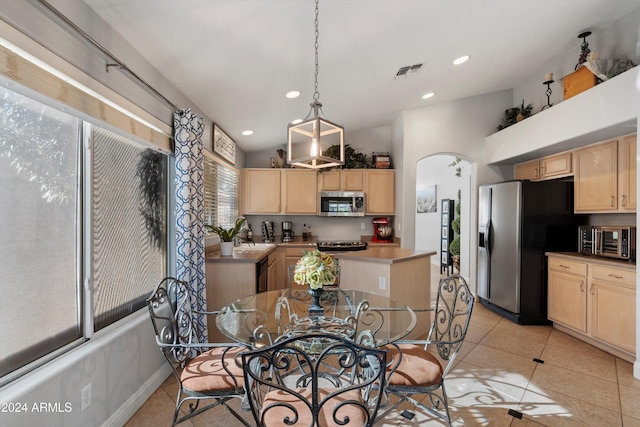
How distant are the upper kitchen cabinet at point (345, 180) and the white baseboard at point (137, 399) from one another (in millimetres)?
3459

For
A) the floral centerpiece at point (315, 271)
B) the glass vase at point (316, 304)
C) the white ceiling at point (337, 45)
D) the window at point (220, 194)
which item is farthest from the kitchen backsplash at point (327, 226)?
the floral centerpiece at point (315, 271)

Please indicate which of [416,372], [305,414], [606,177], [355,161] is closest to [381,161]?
[355,161]

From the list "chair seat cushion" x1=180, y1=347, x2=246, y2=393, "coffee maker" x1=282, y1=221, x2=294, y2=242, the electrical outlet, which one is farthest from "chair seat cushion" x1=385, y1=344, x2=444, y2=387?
"coffee maker" x1=282, y1=221, x2=294, y2=242

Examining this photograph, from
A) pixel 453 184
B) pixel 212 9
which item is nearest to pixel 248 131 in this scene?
pixel 212 9

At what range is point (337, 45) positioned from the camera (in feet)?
8.13


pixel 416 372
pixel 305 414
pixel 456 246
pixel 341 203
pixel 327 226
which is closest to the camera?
pixel 305 414

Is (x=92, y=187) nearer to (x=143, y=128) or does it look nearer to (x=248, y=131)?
(x=143, y=128)

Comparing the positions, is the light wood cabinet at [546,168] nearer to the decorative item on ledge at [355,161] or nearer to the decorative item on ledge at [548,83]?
the decorative item on ledge at [548,83]

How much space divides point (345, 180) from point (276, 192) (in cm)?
116

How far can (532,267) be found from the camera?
3.84 m

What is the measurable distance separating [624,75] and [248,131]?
3.96 metres

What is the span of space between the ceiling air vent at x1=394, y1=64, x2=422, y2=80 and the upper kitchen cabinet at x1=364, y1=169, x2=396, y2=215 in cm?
190

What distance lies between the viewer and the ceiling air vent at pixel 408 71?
324 cm

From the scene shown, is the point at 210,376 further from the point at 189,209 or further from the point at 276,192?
the point at 276,192
